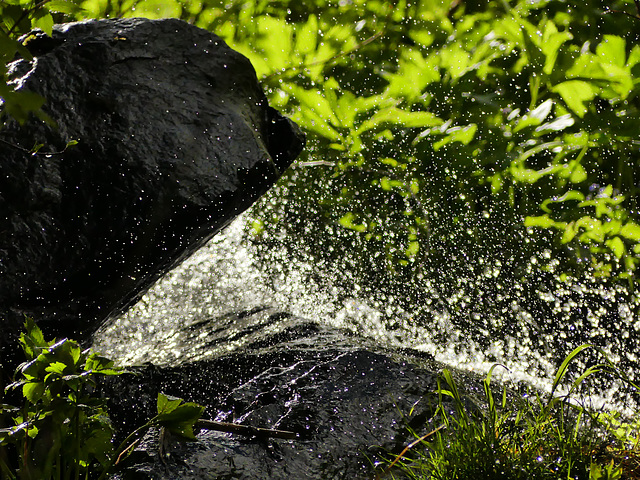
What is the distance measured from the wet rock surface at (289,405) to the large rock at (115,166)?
0.38 meters

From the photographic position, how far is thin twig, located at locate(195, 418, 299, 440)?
1.57 meters

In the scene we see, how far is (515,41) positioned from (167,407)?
1740 mm

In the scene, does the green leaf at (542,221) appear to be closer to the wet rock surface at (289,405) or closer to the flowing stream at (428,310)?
the wet rock surface at (289,405)

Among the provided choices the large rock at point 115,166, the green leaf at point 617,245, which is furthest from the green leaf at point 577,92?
the large rock at point 115,166

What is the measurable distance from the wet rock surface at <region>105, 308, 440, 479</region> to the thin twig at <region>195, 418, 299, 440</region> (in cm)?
2

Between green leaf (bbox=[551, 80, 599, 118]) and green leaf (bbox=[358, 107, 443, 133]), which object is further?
green leaf (bbox=[358, 107, 443, 133])

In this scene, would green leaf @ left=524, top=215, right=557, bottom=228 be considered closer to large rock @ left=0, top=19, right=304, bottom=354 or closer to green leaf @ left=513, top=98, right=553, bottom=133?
green leaf @ left=513, top=98, right=553, bottom=133

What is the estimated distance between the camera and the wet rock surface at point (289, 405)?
154 centimetres

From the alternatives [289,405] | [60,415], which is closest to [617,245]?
[289,405]

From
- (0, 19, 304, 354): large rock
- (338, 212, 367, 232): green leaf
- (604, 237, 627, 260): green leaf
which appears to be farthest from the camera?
(338, 212, 367, 232): green leaf

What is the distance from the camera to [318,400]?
6.07 ft

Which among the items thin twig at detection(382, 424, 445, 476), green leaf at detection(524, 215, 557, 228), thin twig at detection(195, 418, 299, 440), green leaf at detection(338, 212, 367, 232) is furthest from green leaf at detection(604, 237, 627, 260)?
thin twig at detection(195, 418, 299, 440)

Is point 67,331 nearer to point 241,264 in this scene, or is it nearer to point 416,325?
point 241,264

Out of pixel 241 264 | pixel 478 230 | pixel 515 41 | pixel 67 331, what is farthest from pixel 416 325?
pixel 67 331
